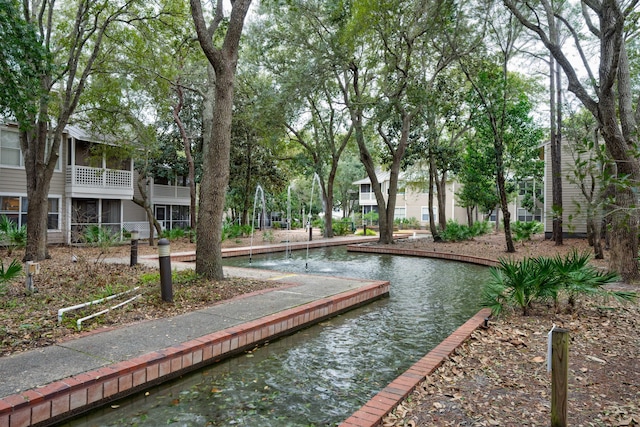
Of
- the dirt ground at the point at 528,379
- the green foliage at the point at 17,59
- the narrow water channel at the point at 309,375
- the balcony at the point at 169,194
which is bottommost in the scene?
the narrow water channel at the point at 309,375

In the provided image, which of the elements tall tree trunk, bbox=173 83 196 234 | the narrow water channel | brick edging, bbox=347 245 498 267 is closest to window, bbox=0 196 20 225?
tall tree trunk, bbox=173 83 196 234

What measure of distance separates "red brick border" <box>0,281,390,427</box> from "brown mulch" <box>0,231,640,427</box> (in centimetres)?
128

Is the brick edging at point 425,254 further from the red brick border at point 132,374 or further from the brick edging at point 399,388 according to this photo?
the red brick border at point 132,374

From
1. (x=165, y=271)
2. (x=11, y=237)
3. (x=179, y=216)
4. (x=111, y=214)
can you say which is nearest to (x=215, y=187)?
(x=165, y=271)

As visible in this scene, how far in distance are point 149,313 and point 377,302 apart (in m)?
3.96

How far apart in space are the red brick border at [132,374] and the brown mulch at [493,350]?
128 cm

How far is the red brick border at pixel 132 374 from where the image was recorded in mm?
2957

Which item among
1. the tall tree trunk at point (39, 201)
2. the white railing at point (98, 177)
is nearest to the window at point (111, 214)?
the white railing at point (98, 177)

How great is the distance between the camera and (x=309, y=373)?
417 cm

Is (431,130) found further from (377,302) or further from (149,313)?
(149,313)

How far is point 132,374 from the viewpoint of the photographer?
3602 mm

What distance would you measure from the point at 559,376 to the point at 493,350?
199cm

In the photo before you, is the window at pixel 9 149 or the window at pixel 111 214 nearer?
the window at pixel 9 149

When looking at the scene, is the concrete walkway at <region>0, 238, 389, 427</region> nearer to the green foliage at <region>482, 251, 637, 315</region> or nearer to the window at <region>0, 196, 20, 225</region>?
the green foliage at <region>482, 251, 637, 315</region>
